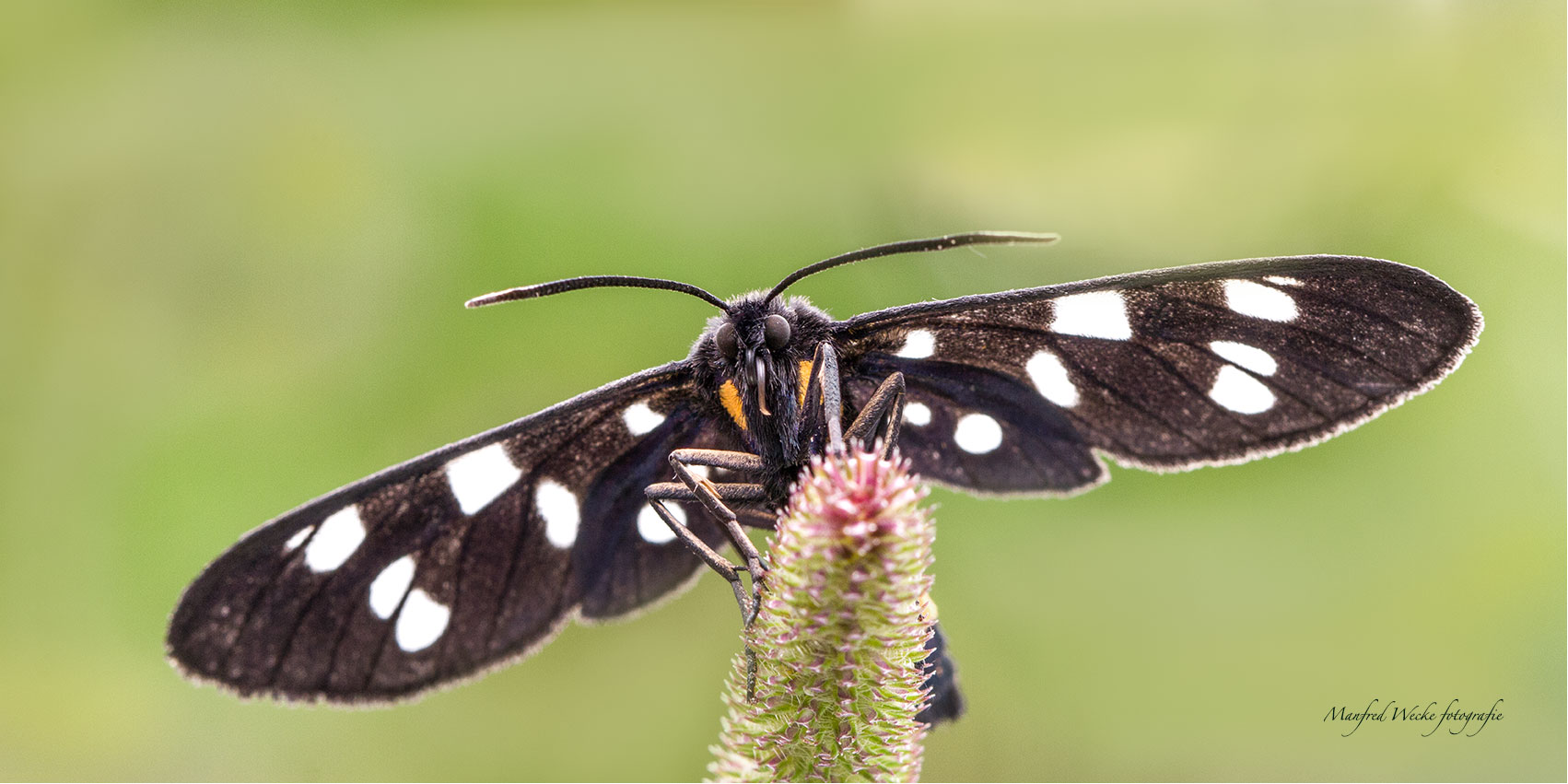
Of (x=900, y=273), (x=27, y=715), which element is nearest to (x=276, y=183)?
(x=27, y=715)

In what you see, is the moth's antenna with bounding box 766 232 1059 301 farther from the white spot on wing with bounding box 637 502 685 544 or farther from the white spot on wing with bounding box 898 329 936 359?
the white spot on wing with bounding box 637 502 685 544

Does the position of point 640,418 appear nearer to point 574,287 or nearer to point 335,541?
point 574,287

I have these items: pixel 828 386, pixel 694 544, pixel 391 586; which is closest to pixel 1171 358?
pixel 828 386

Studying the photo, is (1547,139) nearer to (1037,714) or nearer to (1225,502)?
(1225,502)

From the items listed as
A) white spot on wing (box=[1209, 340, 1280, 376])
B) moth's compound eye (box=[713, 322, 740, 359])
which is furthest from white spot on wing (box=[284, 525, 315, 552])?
white spot on wing (box=[1209, 340, 1280, 376])

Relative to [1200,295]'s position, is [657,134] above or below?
above

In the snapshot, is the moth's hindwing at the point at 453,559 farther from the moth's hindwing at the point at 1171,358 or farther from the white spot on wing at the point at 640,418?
the moth's hindwing at the point at 1171,358
